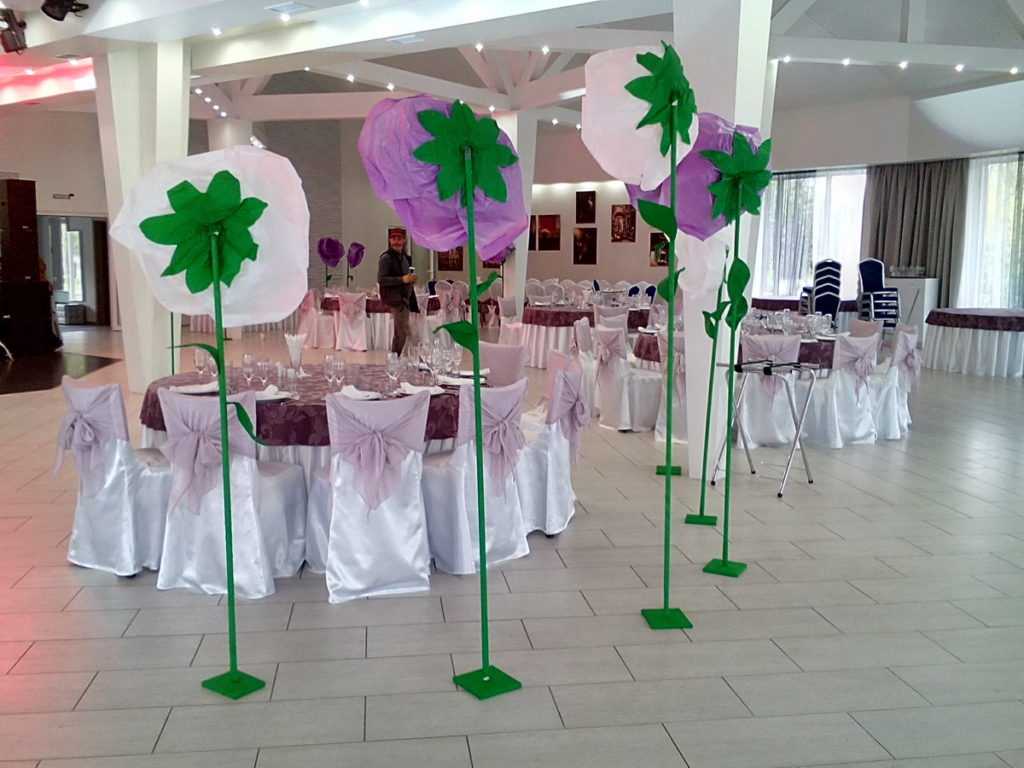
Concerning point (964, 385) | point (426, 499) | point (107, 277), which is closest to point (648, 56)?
point (426, 499)

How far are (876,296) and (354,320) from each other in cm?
761

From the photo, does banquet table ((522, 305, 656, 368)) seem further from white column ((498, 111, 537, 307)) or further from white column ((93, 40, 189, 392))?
white column ((93, 40, 189, 392))

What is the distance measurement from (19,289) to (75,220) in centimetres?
476

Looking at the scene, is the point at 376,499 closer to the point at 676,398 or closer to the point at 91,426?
the point at 91,426

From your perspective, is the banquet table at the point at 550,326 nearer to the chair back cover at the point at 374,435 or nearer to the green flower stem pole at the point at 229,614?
the chair back cover at the point at 374,435

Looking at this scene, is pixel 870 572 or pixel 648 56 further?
pixel 870 572

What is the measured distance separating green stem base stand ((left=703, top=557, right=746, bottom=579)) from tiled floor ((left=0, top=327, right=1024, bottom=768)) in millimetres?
54

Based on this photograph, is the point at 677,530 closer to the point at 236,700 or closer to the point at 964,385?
the point at 236,700

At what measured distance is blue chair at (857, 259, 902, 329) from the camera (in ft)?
42.7

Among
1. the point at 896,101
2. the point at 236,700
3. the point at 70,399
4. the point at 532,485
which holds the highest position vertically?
the point at 896,101

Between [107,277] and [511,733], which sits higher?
[107,277]

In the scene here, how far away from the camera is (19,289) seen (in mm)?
13125

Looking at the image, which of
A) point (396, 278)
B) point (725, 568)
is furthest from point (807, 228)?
point (725, 568)

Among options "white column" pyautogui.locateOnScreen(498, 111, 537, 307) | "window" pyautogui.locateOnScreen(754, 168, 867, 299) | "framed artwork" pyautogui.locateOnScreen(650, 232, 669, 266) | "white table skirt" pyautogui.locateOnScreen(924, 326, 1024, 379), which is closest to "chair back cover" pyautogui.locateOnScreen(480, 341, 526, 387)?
"white column" pyautogui.locateOnScreen(498, 111, 537, 307)
